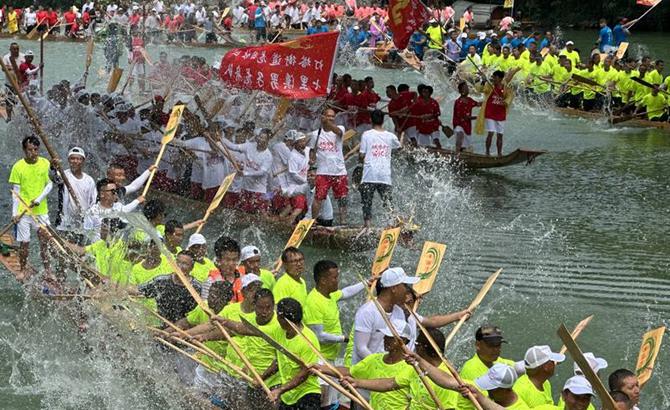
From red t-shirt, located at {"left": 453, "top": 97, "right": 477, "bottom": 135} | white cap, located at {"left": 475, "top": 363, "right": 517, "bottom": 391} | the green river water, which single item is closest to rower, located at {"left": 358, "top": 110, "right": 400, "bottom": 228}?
the green river water

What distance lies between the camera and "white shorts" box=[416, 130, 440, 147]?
18.9 metres

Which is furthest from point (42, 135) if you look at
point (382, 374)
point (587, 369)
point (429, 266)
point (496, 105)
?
point (496, 105)

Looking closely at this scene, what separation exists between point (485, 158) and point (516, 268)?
A: 5268mm

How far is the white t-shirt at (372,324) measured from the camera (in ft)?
24.1

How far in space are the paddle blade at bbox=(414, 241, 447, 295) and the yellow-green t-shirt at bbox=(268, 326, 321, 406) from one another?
6.59 feet

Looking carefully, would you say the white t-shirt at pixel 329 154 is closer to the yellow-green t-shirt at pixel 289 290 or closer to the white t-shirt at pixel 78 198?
Answer: the white t-shirt at pixel 78 198

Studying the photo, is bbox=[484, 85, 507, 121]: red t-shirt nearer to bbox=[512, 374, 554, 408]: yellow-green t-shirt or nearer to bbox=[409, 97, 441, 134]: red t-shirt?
bbox=[409, 97, 441, 134]: red t-shirt

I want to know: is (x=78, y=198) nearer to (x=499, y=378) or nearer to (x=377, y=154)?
(x=377, y=154)

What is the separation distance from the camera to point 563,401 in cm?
671

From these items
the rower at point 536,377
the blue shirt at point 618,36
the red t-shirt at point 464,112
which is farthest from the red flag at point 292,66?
the blue shirt at point 618,36

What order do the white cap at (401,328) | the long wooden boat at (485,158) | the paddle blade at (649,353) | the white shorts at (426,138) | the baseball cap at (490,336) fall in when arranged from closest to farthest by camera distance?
the baseball cap at (490,336) → the white cap at (401,328) → the paddle blade at (649,353) → the long wooden boat at (485,158) → the white shorts at (426,138)

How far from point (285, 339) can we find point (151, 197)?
8.63 m

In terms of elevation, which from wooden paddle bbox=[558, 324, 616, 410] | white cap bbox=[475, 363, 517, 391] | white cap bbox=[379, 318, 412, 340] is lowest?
white cap bbox=[379, 318, 412, 340]

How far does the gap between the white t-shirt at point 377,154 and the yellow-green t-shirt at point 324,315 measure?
5.68 meters
